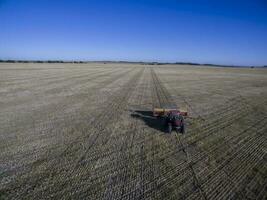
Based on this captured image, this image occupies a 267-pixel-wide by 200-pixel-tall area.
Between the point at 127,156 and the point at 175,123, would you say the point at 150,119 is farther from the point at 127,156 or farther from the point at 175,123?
the point at 127,156

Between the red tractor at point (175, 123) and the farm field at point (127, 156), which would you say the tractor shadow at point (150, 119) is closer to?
the farm field at point (127, 156)

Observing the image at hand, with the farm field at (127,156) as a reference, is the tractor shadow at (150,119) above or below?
below

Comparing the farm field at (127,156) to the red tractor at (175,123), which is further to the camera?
the red tractor at (175,123)

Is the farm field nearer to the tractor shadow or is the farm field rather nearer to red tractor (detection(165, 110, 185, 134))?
Answer: the tractor shadow

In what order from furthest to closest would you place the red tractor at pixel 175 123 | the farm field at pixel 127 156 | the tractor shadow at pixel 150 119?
the tractor shadow at pixel 150 119 < the red tractor at pixel 175 123 < the farm field at pixel 127 156

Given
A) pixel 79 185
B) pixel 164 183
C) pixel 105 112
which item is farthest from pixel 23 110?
pixel 164 183

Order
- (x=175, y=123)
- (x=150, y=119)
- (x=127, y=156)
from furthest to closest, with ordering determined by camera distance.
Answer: (x=150, y=119)
(x=175, y=123)
(x=127, y=156)

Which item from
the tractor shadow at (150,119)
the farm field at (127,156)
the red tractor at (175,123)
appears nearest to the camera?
the farm field at (127,156)

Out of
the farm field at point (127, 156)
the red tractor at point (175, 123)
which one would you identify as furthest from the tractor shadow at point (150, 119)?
the red tractor at point (175, 123)

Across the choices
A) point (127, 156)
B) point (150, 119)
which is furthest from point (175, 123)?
point (127, 156)
